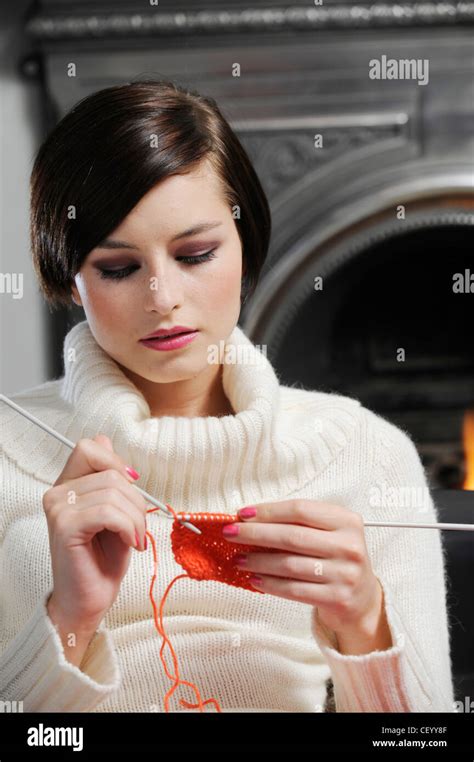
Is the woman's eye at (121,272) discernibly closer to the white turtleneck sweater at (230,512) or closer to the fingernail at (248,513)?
the white turtleneck sweater at (230,512)

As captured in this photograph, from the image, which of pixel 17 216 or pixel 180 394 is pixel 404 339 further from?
pixel 180 394

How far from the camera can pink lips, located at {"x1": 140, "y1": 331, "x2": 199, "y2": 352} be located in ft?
2.45

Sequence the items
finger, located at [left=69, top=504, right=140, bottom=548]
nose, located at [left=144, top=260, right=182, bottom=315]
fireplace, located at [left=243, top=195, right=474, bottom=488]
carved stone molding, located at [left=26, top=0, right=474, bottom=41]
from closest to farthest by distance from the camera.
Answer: finger, located at [left=69, top=504, right=140, bottom=548] < nose, located at [left=144, top=260, right=182, bottom=315] < carved stone molding, located at [left=26, top=0, right=474, bottom=41] < fireplace, located at [left=243, top=195, right=474, bottom=488]

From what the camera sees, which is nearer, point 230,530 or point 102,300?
point 230,530

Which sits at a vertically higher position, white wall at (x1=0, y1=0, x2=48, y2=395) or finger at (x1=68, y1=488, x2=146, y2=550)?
white wall at (x1=0, y1=0, x2=48, y2=395)

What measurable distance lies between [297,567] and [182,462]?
169 mm

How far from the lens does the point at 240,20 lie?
6.06 feet

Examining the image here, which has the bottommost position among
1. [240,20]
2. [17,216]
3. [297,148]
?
[17,216]

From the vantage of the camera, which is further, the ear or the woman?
the ear

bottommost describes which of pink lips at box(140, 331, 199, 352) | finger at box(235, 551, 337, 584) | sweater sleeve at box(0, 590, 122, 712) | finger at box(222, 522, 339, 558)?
sweater sleeve at box(0, 590, 122, 712)

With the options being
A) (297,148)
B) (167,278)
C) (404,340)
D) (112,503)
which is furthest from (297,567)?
(404,340)

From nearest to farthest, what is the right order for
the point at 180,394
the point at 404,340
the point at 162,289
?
the point at 162,289, the point at 180,394, the point at 404,340

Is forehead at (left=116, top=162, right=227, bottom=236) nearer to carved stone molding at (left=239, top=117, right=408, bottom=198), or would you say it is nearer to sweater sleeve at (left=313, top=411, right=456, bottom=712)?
sweater sleeve at (left=313, top=411, right=456, bottom=712)

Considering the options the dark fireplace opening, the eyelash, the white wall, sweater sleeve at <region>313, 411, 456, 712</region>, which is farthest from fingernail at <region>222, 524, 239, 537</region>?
the dark fireplace opening
